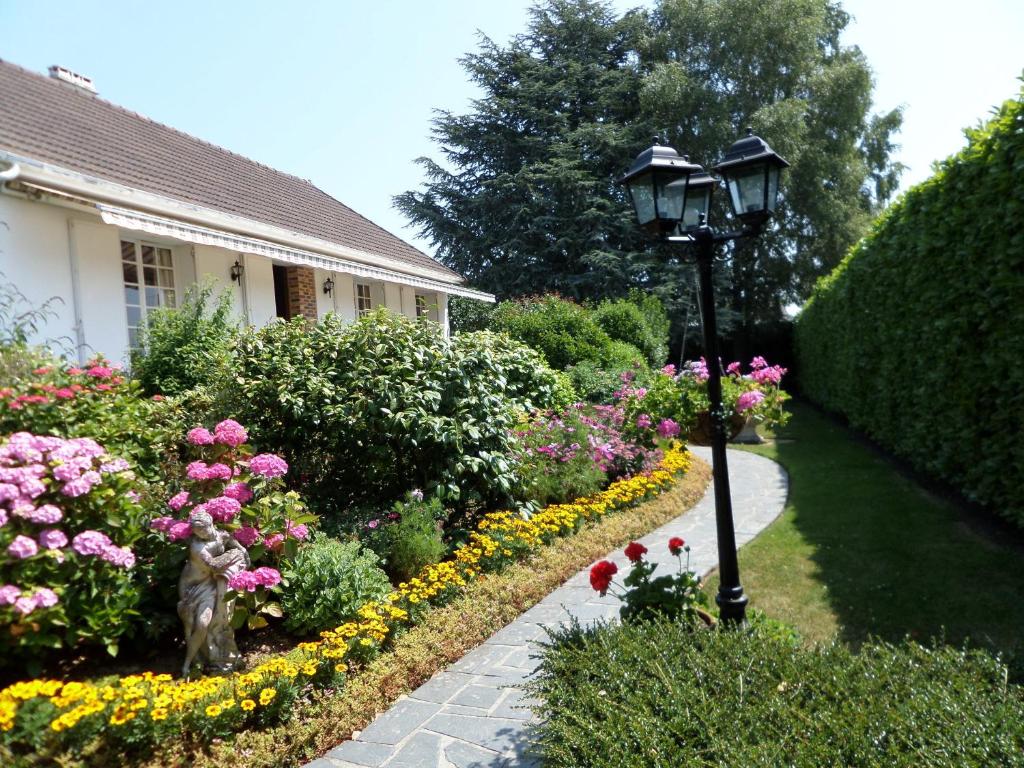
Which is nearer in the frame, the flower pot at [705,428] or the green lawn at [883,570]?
the green lawn at [883,570]

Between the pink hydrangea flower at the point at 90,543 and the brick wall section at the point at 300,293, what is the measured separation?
30.5ft

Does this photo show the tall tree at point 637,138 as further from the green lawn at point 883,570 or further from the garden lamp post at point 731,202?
the garden lamp post at point 731,202

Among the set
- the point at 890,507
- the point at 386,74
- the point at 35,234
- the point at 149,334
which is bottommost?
the point at 890,507

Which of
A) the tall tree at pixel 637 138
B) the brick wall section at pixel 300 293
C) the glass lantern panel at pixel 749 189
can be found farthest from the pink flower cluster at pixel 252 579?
the tall tree at pixel 637 138

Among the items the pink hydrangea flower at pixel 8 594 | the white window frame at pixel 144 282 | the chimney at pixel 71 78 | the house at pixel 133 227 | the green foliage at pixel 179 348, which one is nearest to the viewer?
the pink hydrangea flower at pixel 8 594

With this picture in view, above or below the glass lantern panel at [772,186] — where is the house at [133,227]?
above

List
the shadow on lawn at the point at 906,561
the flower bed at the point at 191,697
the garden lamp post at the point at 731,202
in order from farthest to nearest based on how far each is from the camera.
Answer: the shadow on lawn at the point at 906,561 < the garden lamp post at the point at 731,202 < the flower bed at the point at 191,697

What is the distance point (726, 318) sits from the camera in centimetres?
2386

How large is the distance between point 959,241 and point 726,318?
18344 millimetres

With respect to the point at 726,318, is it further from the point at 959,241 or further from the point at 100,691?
the point at 100,691

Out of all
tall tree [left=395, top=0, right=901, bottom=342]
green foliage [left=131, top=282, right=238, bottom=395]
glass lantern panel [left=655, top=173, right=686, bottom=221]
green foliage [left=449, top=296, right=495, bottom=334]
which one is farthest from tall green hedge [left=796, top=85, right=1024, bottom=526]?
tall tree [left=395, top=0, right=901, bottom=342]

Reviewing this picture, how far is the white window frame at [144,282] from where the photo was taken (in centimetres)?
882

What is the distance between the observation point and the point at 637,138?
81.3 feet

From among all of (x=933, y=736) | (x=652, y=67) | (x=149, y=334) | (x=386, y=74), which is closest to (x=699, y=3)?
→ (x=652, y=67)
